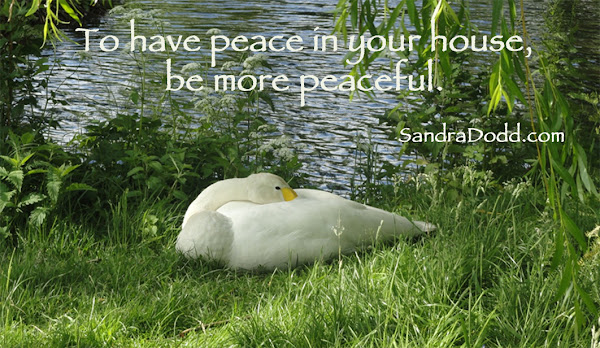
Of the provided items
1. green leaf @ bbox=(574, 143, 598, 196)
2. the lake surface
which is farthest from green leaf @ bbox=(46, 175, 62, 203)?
green leaf @ bbox=(574, 143, 598, 196)

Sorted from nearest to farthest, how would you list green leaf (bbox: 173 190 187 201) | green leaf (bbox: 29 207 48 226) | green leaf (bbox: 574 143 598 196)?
1. green leaf (bbox: 574 143 598 196)
2. green leaf (bbox: 29 207 48 226)
3. green leaf (bbox: 173 190 187 201)

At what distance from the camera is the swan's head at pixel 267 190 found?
13.8 feet

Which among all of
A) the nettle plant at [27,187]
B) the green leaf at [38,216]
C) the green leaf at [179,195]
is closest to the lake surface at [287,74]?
the nettle plant at [27,187]

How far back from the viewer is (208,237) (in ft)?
12.9

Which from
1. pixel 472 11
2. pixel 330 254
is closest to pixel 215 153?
pixel 330 254

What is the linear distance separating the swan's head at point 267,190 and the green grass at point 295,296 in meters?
0.45

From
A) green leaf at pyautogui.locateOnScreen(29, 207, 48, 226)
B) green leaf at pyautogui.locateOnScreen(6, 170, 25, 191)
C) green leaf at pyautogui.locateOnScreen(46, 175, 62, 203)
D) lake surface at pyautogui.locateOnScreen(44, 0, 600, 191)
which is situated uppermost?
green leaf at pyautogui.locateOnScreen(6, 170, 25, 191)

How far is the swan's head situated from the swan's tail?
0.28 m

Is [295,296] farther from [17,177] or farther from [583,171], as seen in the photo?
[17,177]

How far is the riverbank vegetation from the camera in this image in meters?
2.80

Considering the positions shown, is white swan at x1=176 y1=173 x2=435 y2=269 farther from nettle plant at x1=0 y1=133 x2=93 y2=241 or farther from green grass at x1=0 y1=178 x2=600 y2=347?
nettle plant at x1=0 y1=133 x2=93 y2=241

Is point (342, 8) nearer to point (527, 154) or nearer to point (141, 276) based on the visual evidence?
point (141, 276)

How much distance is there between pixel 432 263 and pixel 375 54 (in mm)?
994

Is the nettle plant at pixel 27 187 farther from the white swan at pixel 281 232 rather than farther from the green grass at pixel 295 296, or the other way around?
the white swan at pixel 281 232
